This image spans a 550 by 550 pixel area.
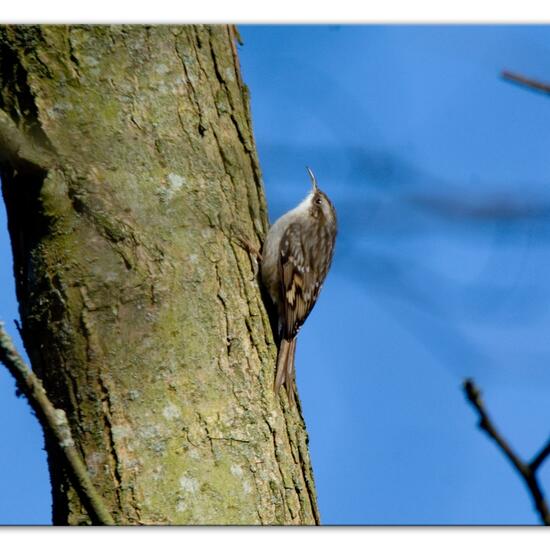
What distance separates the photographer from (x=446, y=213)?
3.32ft

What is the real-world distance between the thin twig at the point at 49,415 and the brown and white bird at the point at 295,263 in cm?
51

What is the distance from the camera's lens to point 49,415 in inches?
52.1

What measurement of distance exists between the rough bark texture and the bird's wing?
0.36m

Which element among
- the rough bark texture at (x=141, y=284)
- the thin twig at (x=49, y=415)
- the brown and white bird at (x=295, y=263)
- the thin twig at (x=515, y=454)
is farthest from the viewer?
the brown and white bird at (x=295, y=263)

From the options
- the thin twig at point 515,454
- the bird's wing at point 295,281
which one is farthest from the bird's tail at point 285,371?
the thin twig at point 515,454

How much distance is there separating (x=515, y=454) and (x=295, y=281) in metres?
1.91

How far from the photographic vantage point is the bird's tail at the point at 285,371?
5.92 ft

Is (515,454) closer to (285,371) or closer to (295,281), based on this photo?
(285,371)

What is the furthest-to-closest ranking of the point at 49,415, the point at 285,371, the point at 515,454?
the point at 285,371, the point at 49,415, the point at 515,454

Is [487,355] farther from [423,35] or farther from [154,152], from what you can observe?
[423,35]

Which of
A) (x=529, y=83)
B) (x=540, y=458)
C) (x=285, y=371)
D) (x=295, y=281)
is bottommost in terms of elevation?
(x=540, y=458)

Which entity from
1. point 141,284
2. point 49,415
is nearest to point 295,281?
point 141,284

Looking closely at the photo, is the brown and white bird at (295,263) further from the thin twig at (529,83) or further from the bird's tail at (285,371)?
the thin twig at (529,83)
